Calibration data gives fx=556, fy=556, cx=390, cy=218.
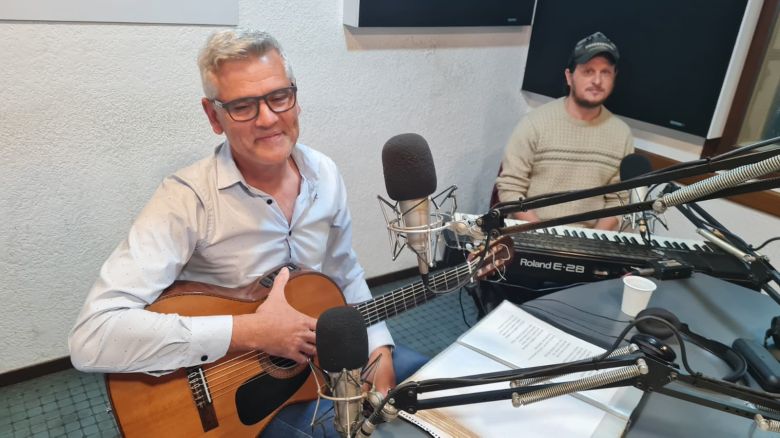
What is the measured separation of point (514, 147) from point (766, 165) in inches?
77.4

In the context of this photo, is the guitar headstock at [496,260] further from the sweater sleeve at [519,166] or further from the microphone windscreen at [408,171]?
the sweater sleeve at [519,166]

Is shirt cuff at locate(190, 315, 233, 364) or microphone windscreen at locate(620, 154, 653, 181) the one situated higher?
microphone windscreen at locate(620, 154, 653, 181)

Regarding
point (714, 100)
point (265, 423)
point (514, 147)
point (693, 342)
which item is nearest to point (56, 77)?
point (265, 423)

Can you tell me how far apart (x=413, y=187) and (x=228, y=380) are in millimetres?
729

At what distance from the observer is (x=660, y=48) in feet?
8.00

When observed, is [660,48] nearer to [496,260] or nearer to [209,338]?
[496,260]

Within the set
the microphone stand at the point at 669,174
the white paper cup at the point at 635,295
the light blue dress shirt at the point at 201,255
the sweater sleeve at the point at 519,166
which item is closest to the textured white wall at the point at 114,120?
the sweater sleeve at the point at 519,166

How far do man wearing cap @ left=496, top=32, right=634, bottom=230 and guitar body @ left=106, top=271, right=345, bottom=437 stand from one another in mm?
1337

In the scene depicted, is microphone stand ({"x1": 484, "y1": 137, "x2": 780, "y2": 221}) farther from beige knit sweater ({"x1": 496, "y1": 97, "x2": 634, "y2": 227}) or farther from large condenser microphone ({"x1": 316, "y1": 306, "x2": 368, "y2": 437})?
beige knit sweater ({"x1": 496, "y1": 97, "x2": 634, "y2": 227})

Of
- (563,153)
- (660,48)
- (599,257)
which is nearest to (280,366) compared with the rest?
(599,257)

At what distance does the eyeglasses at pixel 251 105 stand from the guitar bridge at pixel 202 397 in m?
0.58

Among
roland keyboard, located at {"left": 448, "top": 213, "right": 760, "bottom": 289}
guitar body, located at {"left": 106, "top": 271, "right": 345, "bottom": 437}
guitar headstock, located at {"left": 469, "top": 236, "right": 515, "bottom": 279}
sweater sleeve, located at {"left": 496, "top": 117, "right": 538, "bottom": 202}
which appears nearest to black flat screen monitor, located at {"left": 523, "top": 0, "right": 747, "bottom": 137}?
sweater sleeve, located at {"left": 496, "top": 117, "right": 538, "bottom": 202}

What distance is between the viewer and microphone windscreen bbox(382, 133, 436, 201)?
81cm

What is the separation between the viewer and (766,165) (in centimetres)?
54
